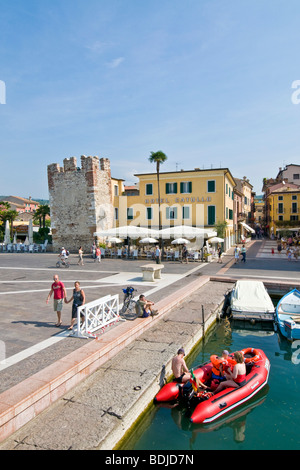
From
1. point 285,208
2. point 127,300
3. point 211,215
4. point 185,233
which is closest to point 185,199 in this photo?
point 211,215

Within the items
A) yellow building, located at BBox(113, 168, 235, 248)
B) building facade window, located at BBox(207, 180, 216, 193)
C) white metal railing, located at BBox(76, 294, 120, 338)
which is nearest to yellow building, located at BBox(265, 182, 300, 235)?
yellow building, located at BBox(113, 168, 235, 248)

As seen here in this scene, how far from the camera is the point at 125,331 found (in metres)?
9.30

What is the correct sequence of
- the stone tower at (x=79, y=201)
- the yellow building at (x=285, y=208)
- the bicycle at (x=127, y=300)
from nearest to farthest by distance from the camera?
the bicycle at (x=127, y=300)
the stone tower at (x=79, y=201)
the yellow building at (x=285, y=208)

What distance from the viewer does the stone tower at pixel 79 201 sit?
33438 millimetres

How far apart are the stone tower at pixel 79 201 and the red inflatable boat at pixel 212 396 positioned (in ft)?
86.9

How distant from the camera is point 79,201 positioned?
3416 cm

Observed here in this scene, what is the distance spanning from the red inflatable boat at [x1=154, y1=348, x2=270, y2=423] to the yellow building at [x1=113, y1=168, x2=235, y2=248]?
81.0 ft

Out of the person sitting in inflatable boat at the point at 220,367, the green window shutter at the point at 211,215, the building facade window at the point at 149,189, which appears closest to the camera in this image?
the person sitting in inflatable boat at the point at 220,367

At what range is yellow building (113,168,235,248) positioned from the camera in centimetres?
3225

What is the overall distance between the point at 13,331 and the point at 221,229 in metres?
24.5

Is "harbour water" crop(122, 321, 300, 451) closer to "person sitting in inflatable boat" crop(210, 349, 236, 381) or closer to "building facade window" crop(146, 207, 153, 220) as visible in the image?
"person sitting in inflatable boat" crop(210, 349, 236, 381)

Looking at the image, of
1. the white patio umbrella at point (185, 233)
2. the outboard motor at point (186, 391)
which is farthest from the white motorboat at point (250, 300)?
the white patio umbrella at point (185, 233)

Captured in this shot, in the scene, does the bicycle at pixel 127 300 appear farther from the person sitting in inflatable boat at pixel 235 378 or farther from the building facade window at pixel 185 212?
the building facade window at pixel 185 212
